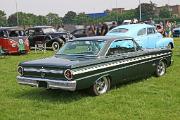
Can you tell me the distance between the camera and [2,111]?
756 centimetres

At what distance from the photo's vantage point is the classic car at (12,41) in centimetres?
2000

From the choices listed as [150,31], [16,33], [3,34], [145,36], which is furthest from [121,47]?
[16,33]

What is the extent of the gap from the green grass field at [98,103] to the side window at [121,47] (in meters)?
0.88

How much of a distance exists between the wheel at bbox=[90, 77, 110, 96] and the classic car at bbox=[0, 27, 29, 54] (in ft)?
38.4

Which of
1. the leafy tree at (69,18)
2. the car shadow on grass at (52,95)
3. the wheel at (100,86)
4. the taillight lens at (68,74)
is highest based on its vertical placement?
the leafy tree at (69,18)

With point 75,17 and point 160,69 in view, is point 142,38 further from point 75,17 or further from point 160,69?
point 75,17

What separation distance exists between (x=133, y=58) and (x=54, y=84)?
250cm

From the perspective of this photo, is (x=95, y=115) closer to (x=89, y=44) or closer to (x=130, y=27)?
(x=89, y=44)

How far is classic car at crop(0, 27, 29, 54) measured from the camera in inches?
787

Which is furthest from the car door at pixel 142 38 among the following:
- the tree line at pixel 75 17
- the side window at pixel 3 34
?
the tree line at pixel 75 17

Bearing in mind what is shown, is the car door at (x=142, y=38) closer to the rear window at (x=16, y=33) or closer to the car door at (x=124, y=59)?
the rear window at (x=16, y=33)

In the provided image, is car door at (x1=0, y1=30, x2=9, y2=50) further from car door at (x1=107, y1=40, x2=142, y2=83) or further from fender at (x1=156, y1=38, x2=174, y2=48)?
car door at (x1=107, y1=40, x2=142, y2=83)

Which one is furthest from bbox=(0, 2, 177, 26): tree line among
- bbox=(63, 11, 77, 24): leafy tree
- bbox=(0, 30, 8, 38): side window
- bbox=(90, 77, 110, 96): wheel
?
bbox=(90, 77, 110, 96): wheel

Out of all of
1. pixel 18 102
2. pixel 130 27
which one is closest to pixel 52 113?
pixel 18 102
